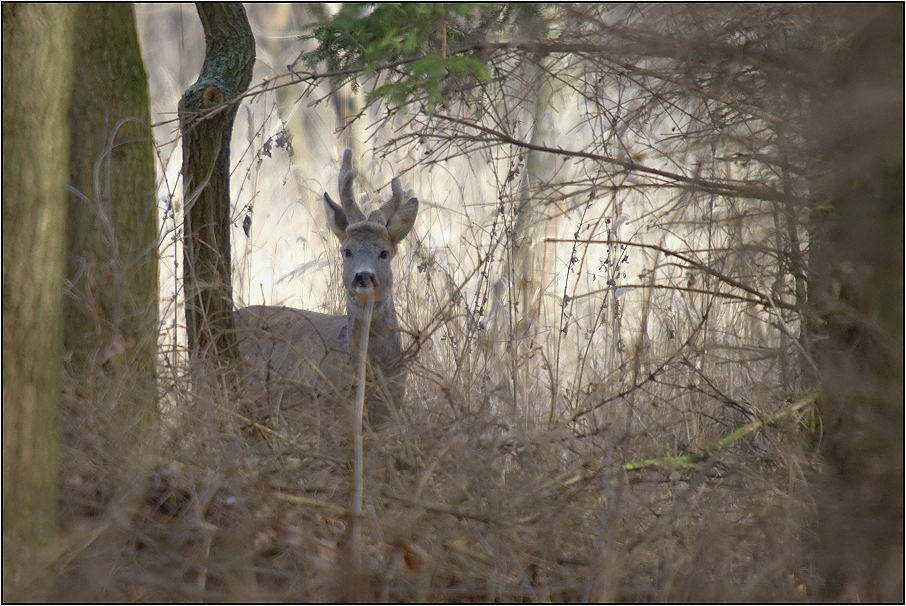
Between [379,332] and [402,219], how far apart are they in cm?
88

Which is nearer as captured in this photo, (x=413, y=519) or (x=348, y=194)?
(x=413, y=519)

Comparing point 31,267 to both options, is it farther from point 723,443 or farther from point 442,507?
point 723,443

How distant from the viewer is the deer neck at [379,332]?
5.70 metres

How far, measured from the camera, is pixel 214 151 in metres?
5.15

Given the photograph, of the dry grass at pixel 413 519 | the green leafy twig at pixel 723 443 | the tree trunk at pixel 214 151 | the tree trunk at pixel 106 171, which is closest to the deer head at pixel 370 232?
the tree trunk at pixel 214 151

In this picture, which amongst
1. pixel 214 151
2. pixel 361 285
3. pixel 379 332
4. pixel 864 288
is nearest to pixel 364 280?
pixel 361 285

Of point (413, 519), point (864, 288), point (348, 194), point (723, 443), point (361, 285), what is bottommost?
point (413, 519)

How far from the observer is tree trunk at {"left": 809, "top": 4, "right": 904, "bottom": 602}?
8.33ft

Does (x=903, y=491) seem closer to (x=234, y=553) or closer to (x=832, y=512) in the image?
(x=832, y=512)

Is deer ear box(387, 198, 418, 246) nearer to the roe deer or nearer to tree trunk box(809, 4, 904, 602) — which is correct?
the roe deer

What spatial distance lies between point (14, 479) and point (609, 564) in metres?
1.85

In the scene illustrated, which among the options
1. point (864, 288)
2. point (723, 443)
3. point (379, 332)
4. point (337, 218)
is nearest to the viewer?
point (864, 288)

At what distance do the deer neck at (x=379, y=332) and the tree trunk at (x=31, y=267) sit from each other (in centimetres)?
311

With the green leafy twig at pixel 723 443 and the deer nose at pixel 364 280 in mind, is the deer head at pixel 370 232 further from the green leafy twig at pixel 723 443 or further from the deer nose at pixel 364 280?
the green leafy twig at pixel 723 443
